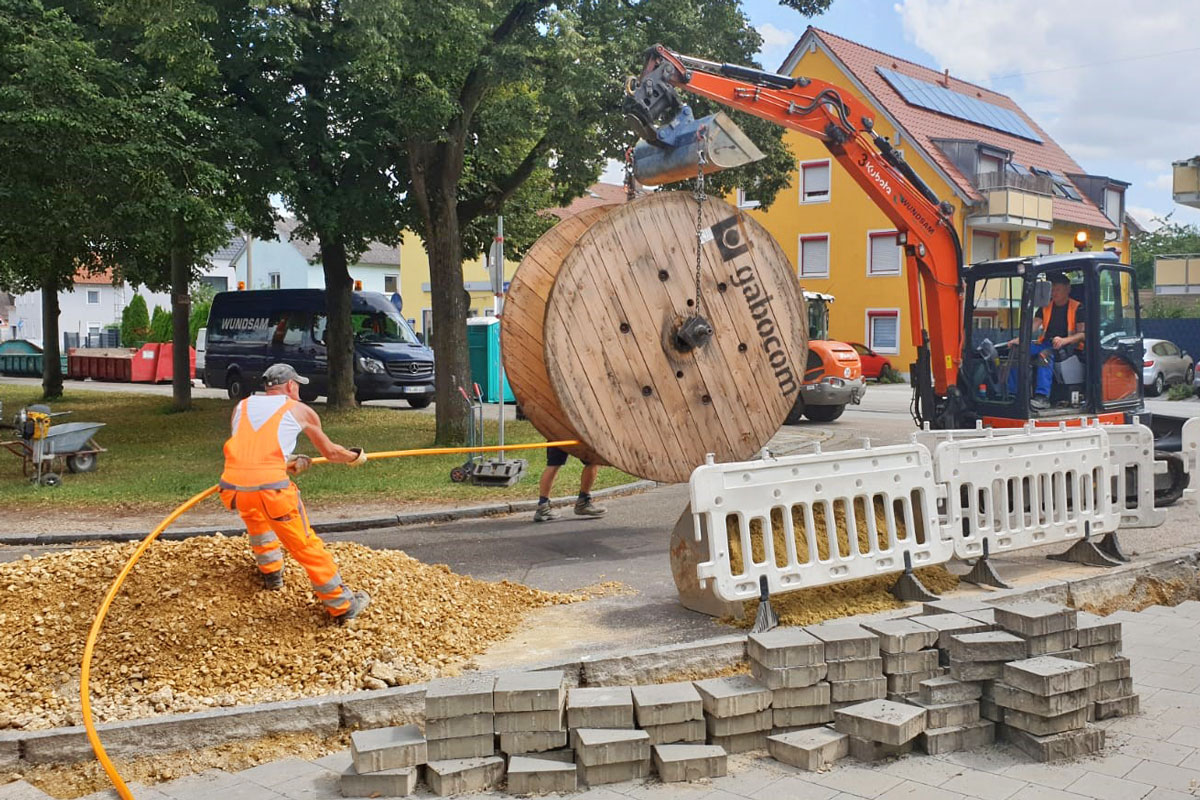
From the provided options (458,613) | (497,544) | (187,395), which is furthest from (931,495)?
(187,395)

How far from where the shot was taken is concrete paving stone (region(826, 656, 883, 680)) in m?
4.97

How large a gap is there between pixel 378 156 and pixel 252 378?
10.6m

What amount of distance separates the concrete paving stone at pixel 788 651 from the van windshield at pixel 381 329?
2033 centimetres

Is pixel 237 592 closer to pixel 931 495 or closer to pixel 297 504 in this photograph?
pixel 297 504

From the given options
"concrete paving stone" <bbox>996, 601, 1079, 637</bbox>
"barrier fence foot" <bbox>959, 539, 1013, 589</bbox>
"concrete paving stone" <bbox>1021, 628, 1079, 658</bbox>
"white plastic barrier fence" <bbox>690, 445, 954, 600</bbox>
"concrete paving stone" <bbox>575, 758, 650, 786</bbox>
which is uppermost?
"white plastic barrier fence" <bbox>690, 445, 954, 600</bbox>

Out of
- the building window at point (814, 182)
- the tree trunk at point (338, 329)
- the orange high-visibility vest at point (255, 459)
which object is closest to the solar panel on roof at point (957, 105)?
the building window at point (814, 182)

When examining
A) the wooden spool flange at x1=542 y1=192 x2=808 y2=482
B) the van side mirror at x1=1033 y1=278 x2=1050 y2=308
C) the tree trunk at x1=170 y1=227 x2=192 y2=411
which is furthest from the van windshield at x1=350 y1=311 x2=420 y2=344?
the wooden spool flange at x1=542 y1=192 x2=808 y2=482

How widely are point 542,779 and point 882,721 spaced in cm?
149

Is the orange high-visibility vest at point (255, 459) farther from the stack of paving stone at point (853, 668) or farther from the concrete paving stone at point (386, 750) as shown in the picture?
the stack of paving stone at point (853, 668)

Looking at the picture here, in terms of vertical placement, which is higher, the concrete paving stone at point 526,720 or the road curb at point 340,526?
the road curb at point 340,526

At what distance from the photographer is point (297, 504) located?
6.08 m

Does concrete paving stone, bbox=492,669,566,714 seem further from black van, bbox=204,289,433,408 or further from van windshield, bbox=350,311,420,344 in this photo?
van windshield, bbox=350,311,420,344

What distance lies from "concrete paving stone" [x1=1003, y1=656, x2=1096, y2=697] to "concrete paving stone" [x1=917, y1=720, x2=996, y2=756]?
0.24 m

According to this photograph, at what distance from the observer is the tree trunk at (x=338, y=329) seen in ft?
69.9
